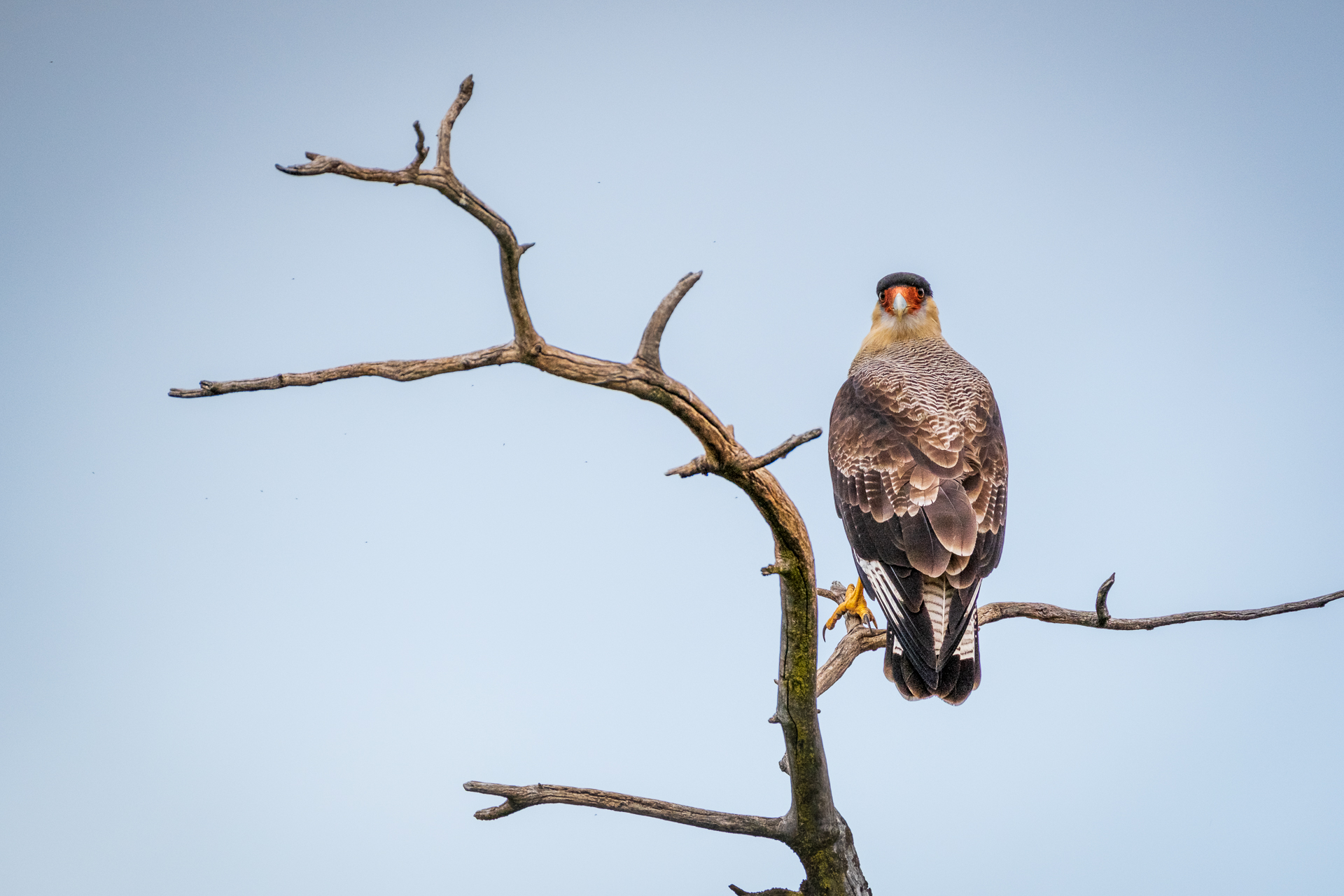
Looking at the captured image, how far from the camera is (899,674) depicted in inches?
164

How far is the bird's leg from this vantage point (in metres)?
4.79

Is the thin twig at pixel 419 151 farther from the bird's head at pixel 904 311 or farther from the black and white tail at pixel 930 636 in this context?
the bird's head at pixel 904 311

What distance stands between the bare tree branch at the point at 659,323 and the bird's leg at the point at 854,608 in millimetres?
1947

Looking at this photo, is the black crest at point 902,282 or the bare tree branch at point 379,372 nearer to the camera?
the bare tree branch at point 379,372

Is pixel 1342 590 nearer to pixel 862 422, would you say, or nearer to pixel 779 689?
pixel 862 422

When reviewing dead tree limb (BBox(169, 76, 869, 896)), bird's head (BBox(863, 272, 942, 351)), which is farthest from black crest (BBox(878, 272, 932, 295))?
dead tree limb (BBox(169, 76, 869, 896))

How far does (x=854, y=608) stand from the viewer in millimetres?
4824

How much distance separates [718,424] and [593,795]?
1.37 metres

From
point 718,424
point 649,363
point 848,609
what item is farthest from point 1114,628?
point 649,363

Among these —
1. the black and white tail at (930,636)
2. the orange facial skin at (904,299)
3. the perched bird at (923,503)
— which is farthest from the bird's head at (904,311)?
the black and white tail at (930,636)

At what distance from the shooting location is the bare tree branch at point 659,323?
3.19 m

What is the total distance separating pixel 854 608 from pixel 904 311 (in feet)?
5.50

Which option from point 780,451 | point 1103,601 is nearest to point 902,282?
point 1103,601

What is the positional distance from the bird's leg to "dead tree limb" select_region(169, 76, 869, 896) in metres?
0.86
